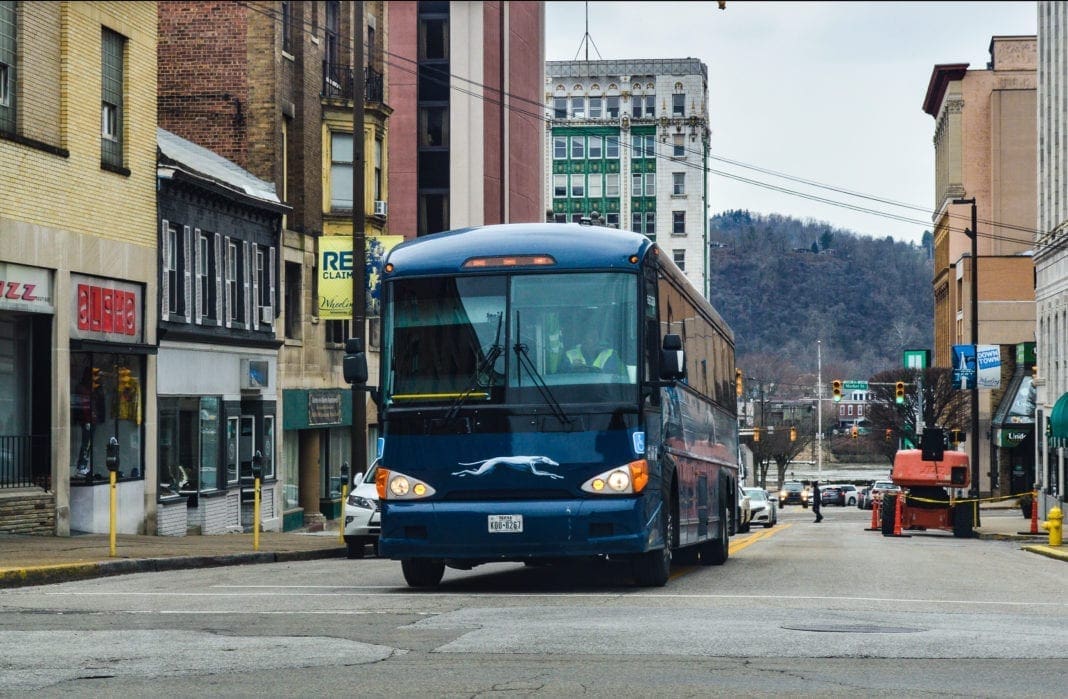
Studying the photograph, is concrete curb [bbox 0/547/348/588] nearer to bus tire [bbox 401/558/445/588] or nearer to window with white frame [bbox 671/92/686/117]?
bus tire [bbox 401/558/445/588]

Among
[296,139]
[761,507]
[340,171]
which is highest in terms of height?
[296,139]

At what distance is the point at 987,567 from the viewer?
2295cm

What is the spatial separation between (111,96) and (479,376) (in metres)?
15.5

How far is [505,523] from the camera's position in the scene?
1541cm

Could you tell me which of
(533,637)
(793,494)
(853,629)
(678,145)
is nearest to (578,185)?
(678,145)

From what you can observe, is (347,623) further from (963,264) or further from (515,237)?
(963,264)

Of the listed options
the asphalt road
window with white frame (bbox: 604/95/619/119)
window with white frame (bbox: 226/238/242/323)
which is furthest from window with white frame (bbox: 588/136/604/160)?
the asphalt road

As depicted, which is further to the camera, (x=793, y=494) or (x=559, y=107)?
(x=559, y=107)

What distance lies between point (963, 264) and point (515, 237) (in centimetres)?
8090

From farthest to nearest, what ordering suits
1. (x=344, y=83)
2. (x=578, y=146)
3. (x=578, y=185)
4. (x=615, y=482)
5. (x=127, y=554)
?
(x=578, y=146) < (x=578, y=185) < (x=344, y=83) < (x=127, y=554) < (x=615, y=482)

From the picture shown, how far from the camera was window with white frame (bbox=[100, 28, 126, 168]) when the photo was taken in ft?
93.1

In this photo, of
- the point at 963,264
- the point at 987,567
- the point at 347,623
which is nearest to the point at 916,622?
the point at 347,623

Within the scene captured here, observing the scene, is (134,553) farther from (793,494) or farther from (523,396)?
(793,494)

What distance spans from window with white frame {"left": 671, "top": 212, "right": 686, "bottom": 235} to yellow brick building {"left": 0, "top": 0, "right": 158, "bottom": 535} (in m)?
117
